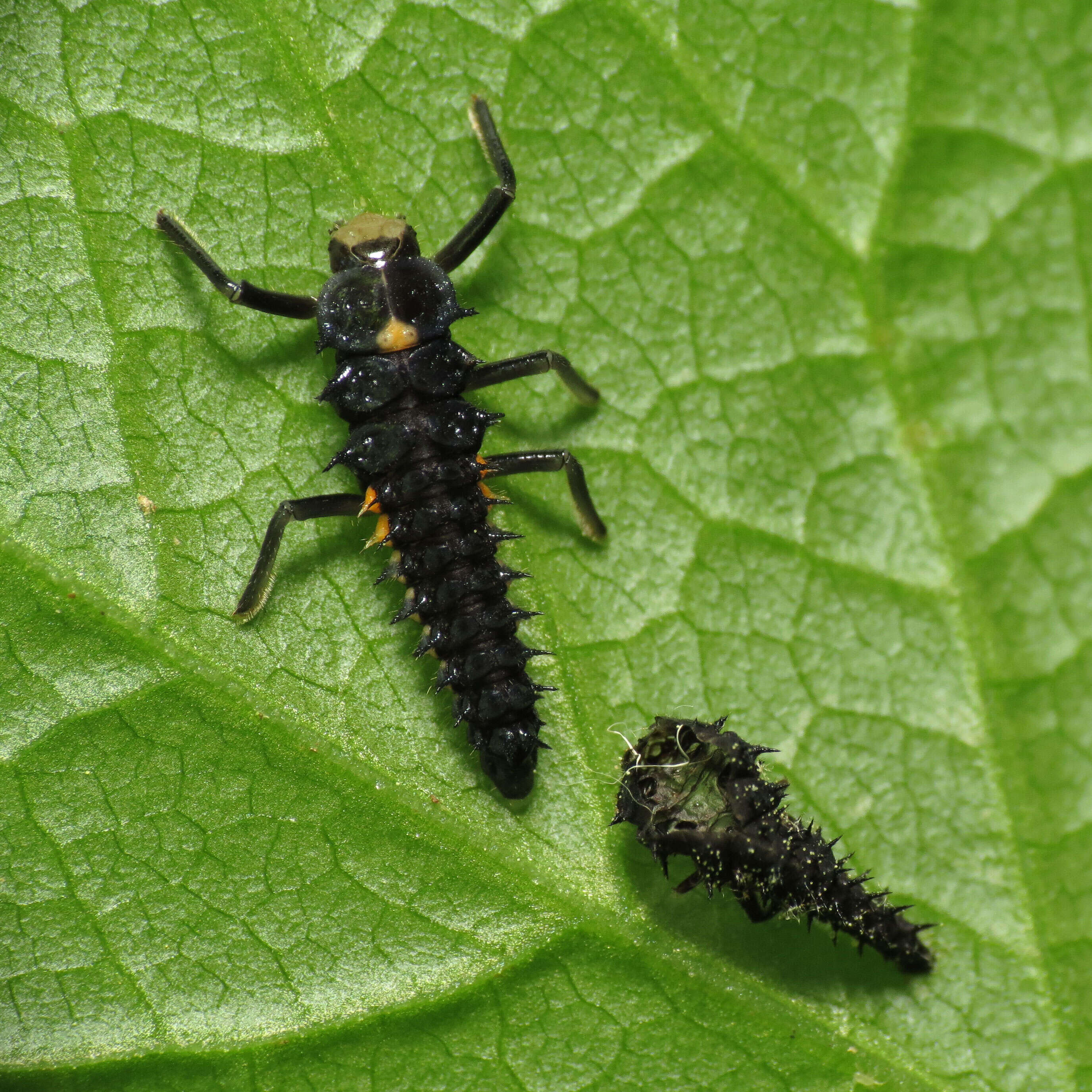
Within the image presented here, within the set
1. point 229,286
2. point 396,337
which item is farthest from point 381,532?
point 229,286

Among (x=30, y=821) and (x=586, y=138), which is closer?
(x=30, y=821)

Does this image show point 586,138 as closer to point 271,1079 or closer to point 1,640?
point 1,640

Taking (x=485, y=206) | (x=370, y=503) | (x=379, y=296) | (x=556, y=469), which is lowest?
(x=370, y=503)

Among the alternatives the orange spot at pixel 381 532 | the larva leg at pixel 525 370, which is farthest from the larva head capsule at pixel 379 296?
the orange spot at pixel 381 532

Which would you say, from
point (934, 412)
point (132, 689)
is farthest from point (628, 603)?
point (132, 689)

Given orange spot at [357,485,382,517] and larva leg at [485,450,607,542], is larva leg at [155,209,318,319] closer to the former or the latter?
orange spot at [357,485,382,517]

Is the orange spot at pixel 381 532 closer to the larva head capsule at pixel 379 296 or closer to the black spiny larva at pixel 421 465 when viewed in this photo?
the black spiny larva at pixel 421 465

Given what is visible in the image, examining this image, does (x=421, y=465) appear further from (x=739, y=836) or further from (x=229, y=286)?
(x=739, y=836)
